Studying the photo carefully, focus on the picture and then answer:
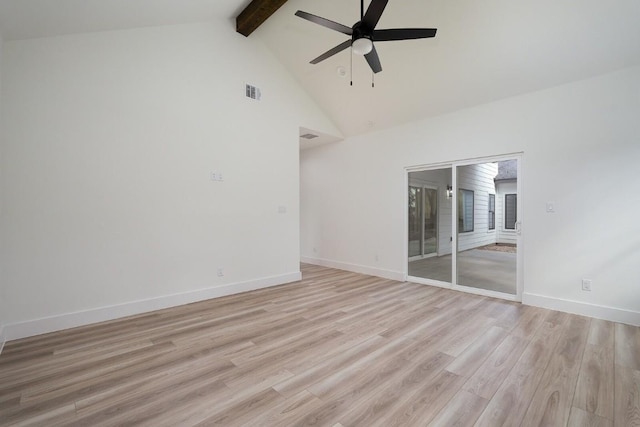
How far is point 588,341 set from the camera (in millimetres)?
2900

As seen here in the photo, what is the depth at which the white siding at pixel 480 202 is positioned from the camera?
5246 millimetres

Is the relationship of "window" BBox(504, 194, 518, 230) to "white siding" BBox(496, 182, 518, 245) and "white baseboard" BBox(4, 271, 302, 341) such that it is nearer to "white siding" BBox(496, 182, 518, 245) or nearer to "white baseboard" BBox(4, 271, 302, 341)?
"white siding" BBox(496, 182, 518, 245)

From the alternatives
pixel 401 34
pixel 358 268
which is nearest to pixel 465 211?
pixel 358 268

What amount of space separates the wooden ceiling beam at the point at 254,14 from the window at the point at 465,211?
165 inches

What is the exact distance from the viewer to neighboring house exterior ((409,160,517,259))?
5148 mm

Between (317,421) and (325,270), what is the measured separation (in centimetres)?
473

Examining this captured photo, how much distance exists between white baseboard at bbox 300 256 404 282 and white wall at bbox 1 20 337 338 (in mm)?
1806

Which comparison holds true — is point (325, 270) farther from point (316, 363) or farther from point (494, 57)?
point (494, 57)

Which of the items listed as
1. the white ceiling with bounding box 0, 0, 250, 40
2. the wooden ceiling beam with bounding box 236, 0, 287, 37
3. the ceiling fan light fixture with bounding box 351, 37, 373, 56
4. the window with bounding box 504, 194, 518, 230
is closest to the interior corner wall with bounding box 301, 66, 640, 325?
the window with bounding box 504, 194, 518, 230

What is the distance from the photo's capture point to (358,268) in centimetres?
624

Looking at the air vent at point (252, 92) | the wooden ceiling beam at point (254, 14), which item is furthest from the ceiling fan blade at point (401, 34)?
the air vent at point (252, 92)

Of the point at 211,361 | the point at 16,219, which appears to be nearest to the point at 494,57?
the point at 211,361

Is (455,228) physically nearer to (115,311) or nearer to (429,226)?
(429,226)

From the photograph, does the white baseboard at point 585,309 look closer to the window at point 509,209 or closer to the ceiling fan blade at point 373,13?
the window at point 509,209
